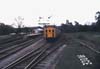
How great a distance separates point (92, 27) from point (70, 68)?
300 ft

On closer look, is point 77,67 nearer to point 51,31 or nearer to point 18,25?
point 51,31

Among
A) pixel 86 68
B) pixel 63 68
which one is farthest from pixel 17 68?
pixel 86 68

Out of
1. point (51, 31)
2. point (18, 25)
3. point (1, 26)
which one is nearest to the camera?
point (51, 31)

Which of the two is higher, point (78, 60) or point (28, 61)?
point (78, 60)

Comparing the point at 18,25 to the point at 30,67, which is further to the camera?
the point at 18,25

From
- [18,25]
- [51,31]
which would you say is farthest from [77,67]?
[18,25]

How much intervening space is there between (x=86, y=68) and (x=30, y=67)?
3.27 m

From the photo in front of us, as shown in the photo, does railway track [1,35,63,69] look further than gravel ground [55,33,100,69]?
Yes

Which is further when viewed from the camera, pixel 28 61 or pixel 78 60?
pixel 28 61

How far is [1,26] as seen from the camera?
99.8 m

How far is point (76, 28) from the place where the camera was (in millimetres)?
118062

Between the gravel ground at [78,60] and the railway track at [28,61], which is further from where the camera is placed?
the railway track at [28,61]

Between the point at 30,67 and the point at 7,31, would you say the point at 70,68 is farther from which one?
the point at 7,31

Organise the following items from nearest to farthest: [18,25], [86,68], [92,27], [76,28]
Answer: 1. [86,68]
2. [92,27]
3. [76,28]
4. [18,25]
